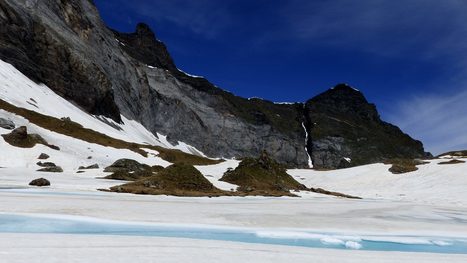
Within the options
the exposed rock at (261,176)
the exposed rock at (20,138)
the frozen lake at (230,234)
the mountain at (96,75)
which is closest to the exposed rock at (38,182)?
the frozen lake at (230,234)

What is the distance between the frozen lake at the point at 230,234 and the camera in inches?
469

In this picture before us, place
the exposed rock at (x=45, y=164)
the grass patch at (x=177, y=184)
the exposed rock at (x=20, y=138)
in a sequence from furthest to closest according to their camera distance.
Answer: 1. the exposed rock at (x=20, y=138)
2. the exposed rock at (x=45, y=164)
3. the grass patch at (x=177, y=184)

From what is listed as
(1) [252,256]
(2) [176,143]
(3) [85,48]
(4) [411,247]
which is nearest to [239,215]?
(4) [411,247]

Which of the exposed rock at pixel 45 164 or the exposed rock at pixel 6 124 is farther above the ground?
the exposed rock at pixel 6 124

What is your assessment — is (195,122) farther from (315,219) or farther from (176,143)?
(315,219)

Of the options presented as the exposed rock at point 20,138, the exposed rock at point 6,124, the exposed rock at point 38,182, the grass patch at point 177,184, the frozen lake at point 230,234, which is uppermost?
the exposed rock at point 6,124

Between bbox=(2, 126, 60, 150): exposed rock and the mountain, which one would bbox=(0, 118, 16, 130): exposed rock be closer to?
bbox=(2, 126, 60, 150): exposed rock

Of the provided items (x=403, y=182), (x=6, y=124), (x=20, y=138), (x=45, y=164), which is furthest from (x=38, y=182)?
(x=403, y=182)

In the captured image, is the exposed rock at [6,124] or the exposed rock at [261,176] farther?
the exposed rock at [6,124]

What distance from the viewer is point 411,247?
41.4 ft

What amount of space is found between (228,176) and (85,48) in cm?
10744

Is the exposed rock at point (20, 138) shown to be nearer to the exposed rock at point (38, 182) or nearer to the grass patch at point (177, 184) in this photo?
the exposed rock at point (38, 182)

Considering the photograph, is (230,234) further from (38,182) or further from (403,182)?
(403,182)

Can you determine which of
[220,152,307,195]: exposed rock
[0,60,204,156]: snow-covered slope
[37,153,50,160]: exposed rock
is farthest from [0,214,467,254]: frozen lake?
[0,60,204,156]: snow-covered slope
